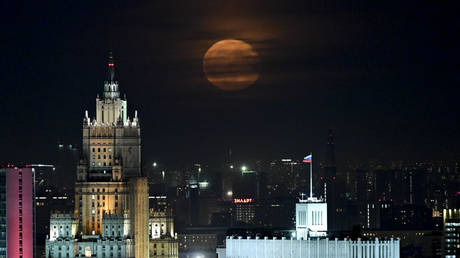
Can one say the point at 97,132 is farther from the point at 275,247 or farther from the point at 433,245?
the point at 433,245

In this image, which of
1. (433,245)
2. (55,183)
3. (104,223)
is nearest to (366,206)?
(433,245)

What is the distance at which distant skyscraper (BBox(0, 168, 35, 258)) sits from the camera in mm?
84750

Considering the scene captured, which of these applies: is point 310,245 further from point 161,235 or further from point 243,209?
point 243,209

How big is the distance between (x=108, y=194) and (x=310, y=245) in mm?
13015

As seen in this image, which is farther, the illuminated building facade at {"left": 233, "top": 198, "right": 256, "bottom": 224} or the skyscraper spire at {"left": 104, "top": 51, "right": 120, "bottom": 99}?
the illuminated building facade at {"left": 233, "top": 198, "right": 256, "bottom": 224}

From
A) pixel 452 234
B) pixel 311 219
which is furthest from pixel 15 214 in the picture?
pixel 452 234

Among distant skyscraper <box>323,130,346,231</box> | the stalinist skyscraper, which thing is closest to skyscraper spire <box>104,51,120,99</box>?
the stalinist skyscraper

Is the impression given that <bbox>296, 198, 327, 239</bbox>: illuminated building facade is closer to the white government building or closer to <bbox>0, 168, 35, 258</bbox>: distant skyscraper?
the white government building

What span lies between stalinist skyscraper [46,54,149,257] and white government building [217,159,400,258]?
720cm

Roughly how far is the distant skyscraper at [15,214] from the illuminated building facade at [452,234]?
36.9 meters

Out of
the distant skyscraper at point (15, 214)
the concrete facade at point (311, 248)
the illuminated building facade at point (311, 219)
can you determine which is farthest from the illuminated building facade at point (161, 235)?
the illuminated building facade at point (311, 219)

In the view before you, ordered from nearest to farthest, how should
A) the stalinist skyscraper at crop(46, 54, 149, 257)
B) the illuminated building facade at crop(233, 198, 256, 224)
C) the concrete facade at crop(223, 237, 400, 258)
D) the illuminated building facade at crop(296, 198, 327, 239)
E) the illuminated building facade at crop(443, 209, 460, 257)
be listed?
the concrete facade at crop(223, 237, 400, 258), the illuminated building facade at crop(296, 198, 327, 239), the stalinist skyscraper at crop(46, 54, 149, 257), the illuminated building facade at crop(443, 209, 460, 257), the illuminated building facade at crop(233, 198, 256, 224)

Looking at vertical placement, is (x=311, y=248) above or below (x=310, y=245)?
below

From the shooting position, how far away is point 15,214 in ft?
280
